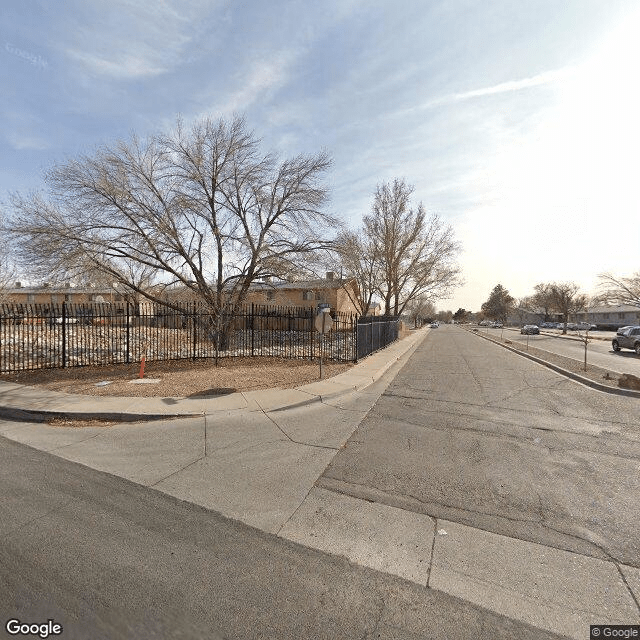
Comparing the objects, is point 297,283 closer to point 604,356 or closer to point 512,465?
point 512,465

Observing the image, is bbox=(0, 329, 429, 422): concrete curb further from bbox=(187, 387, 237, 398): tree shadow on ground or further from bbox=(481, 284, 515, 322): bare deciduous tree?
bbox=(481, 284, 515, 322): bare deciduous tree

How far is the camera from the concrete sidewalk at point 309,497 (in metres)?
2.27

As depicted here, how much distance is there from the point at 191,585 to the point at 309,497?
1.46 metres

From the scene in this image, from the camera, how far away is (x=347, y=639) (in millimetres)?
1885

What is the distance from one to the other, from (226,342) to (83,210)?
8234 millimetres

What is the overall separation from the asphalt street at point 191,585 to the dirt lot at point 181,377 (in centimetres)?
488

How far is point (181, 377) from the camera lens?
9977 millimetres

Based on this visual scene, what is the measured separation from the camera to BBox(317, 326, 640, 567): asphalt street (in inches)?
120

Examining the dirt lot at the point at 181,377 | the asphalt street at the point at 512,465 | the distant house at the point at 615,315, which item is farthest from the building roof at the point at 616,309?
the dirt lot at the point at 181,377

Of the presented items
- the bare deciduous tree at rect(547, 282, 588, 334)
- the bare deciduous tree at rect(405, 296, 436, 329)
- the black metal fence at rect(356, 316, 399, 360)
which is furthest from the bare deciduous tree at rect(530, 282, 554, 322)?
the black metal fence at rect(356, 316, 399, 360)

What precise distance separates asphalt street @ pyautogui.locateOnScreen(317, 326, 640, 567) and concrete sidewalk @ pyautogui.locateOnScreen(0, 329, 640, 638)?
0.78 feet

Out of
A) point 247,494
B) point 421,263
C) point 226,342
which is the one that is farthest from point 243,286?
point 421,263

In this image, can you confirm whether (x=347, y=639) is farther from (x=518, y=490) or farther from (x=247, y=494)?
(x=518, y=490)

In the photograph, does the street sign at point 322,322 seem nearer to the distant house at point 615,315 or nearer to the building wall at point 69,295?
the building wall at point 69,295
